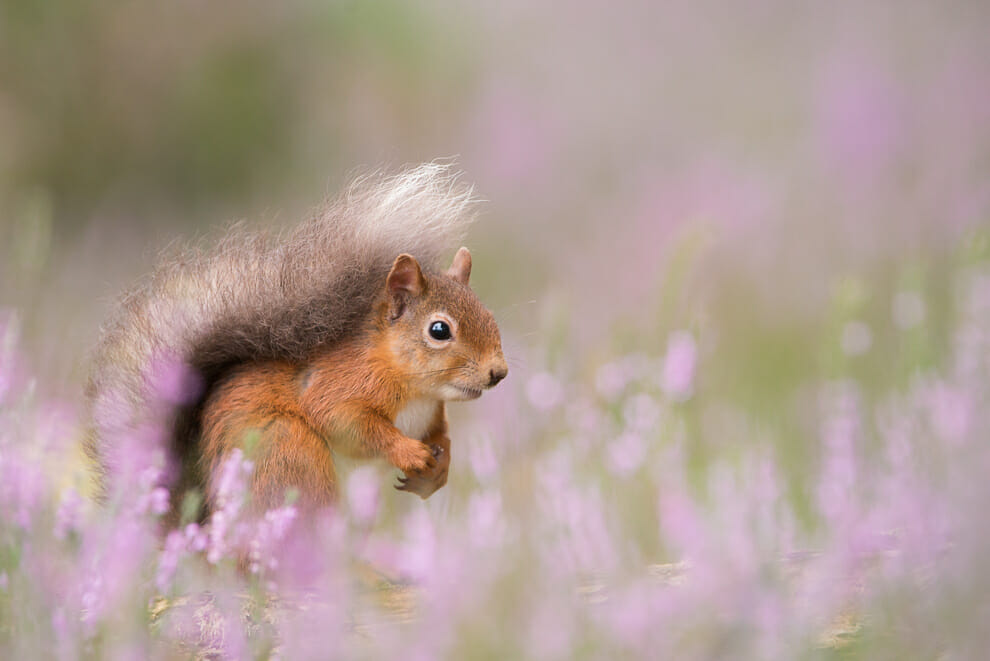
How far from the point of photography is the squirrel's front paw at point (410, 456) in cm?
248

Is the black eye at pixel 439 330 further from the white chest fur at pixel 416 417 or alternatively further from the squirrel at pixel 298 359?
the white chest fur at pixel 416 417

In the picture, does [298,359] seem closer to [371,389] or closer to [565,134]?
[371,389]

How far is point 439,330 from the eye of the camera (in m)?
2.58

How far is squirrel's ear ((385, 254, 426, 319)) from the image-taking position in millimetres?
2535

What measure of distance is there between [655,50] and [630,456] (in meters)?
6.76

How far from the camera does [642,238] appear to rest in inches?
273

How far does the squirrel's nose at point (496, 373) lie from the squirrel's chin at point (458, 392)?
0.12ft

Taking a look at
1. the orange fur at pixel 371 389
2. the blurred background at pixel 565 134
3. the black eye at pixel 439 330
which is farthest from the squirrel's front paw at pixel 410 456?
the blurred background at pixel 565 134

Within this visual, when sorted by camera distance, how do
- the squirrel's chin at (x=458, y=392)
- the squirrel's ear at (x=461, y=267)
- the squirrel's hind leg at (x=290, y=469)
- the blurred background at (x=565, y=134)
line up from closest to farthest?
the squirrel's hind leg at (x=290, y=469) < the squirrel's chin at (x=458, y=392) < the squirrel's ear at (x=461, y=267) < the blurred background at (x=565, y=134)

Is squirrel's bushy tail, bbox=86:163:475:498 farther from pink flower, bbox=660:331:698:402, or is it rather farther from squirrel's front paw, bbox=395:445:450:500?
pink flower, bbox=660:331:698:402

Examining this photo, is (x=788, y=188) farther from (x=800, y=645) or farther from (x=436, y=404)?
(x=800, y=645)

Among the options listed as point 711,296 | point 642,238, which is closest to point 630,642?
point 711,296

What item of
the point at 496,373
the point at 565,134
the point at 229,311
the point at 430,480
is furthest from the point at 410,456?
the point at 565,134

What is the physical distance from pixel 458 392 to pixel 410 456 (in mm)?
208
